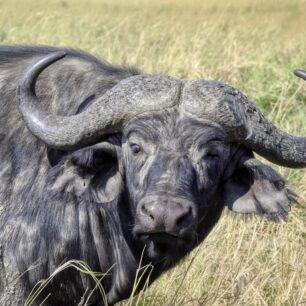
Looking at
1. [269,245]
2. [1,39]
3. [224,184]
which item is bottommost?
[1,39]

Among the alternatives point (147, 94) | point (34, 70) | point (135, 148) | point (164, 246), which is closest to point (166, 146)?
point (135, 148)

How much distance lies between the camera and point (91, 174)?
5328 millimetres

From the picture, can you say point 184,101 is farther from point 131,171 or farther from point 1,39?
point 1,39

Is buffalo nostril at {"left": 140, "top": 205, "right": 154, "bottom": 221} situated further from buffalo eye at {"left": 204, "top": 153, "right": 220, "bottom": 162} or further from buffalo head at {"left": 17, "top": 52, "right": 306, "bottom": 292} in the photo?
buffalo eye at {"left": 204, "top": 153, "right": 220, "bottom": 162}

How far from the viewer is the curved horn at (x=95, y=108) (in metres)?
5.14

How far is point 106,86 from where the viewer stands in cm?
557

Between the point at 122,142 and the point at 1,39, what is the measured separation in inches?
299

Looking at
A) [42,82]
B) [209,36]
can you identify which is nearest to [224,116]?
[42,82]

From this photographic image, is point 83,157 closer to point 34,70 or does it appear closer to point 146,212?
point 34,70

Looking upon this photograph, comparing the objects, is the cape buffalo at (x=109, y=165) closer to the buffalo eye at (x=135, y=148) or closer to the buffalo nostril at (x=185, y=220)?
the buffalo eye at (x=135, y=148)

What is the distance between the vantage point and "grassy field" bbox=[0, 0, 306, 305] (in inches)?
237

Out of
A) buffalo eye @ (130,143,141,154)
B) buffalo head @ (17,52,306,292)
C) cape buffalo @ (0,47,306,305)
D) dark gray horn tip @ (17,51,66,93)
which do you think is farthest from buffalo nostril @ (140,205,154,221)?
dark gray horn tip @ (17,51,66,93)

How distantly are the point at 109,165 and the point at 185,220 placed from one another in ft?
2.63

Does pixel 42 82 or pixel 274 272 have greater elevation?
pixel 42 82
